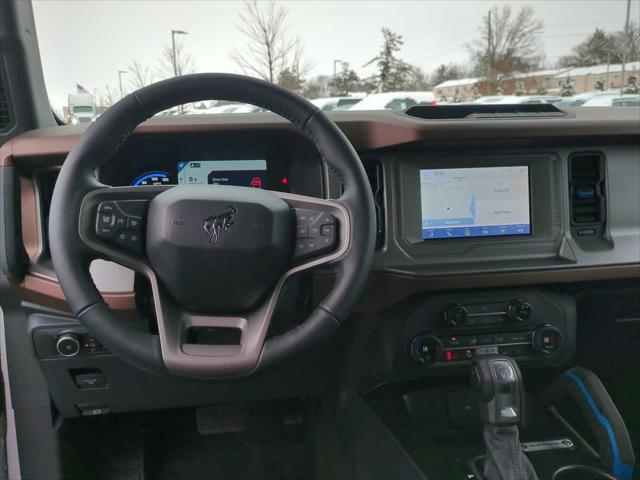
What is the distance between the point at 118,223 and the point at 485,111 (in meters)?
1.17

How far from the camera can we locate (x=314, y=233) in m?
1.42

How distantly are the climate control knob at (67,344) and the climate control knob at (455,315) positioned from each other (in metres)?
1.09

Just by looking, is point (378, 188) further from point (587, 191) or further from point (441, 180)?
point (587, 191)

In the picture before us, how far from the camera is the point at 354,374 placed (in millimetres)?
2225

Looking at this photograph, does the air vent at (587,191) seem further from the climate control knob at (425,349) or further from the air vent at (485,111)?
the climate control knob at (425,349)

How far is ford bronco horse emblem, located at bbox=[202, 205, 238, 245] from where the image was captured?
1.40m

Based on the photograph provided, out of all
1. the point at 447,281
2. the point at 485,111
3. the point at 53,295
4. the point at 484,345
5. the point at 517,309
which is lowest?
the point at 484,345

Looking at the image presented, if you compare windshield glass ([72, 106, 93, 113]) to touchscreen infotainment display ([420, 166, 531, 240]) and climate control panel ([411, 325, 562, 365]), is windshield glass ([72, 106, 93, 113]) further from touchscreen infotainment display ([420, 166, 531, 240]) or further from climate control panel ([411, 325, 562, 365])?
climate control panel ([411, 325, 562, 365])

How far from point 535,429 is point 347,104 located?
1362 millimetres

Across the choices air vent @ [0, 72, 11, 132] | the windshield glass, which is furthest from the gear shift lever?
air vent @ [0, 72, 11, 132]

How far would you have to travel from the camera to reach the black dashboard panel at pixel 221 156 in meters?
1.82

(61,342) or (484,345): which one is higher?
(61,342)

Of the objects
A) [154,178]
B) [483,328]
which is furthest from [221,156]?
[483,328]

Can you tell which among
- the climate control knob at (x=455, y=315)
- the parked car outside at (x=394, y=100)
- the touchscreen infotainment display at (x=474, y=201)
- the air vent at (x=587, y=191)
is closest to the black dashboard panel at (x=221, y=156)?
the parked car outside at (x=394, y=100)
